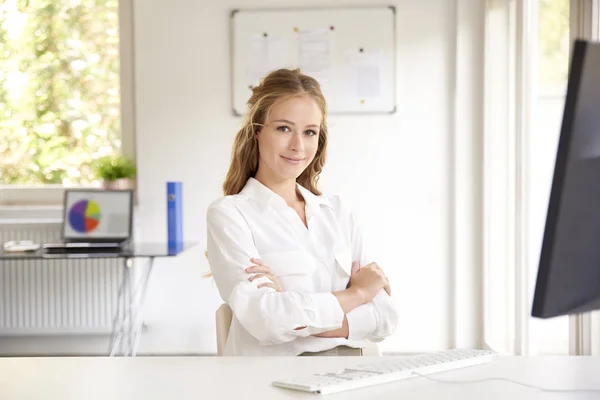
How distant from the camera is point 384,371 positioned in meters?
1.43

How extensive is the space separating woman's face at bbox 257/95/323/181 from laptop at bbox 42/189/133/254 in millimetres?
2323

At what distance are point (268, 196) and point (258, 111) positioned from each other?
0.24 m

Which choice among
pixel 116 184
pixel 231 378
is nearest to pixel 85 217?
pixel 116 184

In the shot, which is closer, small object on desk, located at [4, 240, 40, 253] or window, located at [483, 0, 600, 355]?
window, located at [483, 0, 600, 355]

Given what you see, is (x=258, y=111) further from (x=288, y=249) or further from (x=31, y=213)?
(x=31, y=213)

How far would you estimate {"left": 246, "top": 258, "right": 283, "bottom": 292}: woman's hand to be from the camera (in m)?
1.95

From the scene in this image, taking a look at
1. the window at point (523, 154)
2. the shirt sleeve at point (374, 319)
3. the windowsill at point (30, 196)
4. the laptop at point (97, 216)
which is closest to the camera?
the shirt sleeve at point (374, 319)

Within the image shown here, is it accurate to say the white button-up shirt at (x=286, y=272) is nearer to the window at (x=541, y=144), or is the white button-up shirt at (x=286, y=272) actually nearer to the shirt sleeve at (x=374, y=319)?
the shirt sleeve at (x=374, y=319)

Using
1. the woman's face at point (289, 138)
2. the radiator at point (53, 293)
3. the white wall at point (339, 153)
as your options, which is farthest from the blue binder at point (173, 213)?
the woman's face at point (289, 138)

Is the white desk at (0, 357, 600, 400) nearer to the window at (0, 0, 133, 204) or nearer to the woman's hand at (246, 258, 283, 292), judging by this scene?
the woman's hand at (246, 258, 283, 292)

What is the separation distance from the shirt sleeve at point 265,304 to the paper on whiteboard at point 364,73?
2.78 metres

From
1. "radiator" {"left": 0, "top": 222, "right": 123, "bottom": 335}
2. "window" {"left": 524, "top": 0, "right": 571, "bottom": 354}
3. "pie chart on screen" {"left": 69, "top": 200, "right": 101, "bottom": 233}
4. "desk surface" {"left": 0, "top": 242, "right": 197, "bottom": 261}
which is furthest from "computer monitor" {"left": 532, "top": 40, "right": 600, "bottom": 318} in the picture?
"radiator" {"left": 0, "top": 222, "right": 123, "bottom": 335}

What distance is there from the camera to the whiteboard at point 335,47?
15.3ft

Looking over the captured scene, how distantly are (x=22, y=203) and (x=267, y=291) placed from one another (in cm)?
343
